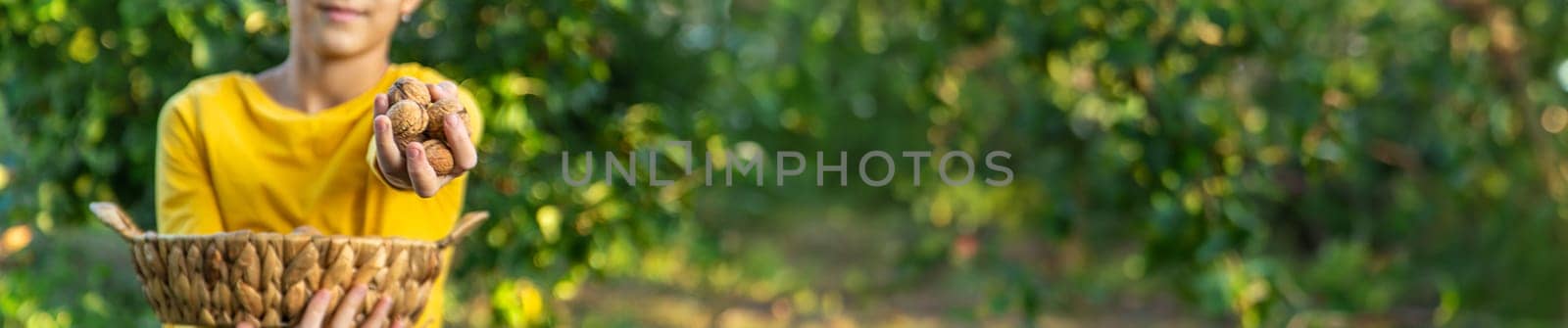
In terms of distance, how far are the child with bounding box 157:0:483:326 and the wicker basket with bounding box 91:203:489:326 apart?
0.35 ft

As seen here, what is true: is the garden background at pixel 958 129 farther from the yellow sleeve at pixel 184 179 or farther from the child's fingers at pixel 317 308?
the child's fingers at pixel 317 308

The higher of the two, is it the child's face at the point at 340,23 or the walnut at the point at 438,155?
the child's face at the point at 340,23

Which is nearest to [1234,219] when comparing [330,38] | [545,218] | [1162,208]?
[1162,208]

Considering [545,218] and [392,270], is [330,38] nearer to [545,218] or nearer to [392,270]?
[392,270]

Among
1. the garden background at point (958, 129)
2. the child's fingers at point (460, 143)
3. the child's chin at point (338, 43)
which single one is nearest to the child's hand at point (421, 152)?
the child's fingers at point (460, 143)

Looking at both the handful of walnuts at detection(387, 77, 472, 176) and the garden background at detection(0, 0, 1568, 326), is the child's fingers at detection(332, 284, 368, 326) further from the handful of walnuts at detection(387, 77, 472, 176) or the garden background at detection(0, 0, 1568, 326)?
the garden background at detection(0, 0, 1568, 326)

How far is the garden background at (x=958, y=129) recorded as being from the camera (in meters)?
2.65

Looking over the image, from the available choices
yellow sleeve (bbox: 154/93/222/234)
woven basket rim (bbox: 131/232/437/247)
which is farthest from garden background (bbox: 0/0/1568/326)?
woven basket rim (bbox: 131/232/437/247)

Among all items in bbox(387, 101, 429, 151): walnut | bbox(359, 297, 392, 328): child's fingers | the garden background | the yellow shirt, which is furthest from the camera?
the garden background

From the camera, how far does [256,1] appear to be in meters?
2.40

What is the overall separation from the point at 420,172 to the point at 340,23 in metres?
0.29

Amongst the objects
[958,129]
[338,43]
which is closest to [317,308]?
[338,43]

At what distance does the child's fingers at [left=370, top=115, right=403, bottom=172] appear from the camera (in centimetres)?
130

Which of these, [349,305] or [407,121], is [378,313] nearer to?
[349,305]
